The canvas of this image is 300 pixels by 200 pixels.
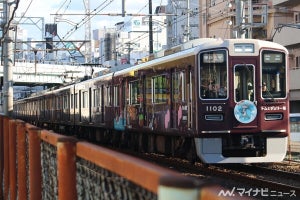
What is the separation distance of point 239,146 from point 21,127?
7.56 meters

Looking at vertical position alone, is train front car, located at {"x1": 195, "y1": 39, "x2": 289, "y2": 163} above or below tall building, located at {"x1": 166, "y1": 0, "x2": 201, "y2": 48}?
below

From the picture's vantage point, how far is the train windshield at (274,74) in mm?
12930

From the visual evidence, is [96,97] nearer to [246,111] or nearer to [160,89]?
[160,89]

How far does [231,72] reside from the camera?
41.6 ft

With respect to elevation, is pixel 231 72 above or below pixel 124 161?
above

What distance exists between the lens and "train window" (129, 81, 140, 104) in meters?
16.3

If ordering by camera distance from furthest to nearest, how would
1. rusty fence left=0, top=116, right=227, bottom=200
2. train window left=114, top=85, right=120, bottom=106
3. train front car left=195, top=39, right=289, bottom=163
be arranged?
1. train window left=114, top=85, right=120, bottom=106
2. train front car left=195, top=39, right=289, bottom=163
3. rusty fence left=0, top=116, right=227, bottom=200

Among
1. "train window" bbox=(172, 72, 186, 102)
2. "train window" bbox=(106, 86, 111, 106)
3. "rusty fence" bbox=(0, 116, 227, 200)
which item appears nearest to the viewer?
"rusty fence" bbox=(0, 116, 227, 200)

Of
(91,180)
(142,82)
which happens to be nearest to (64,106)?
(142,82)

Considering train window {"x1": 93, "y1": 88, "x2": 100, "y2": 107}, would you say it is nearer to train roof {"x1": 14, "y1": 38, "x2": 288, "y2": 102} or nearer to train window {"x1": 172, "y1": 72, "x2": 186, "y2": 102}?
train roof {"x1": 14, "y1": 38, "x2": 288, "y2": 102}

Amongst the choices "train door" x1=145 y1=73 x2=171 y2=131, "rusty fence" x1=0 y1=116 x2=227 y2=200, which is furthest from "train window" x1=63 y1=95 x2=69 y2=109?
"rusty fence" x1=0 y1=116 x2=227 y2=200

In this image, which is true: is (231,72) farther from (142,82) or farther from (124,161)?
(124,161)

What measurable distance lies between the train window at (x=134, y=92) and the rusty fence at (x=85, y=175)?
31.1 ft

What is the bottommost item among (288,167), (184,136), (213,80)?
(288,167)
